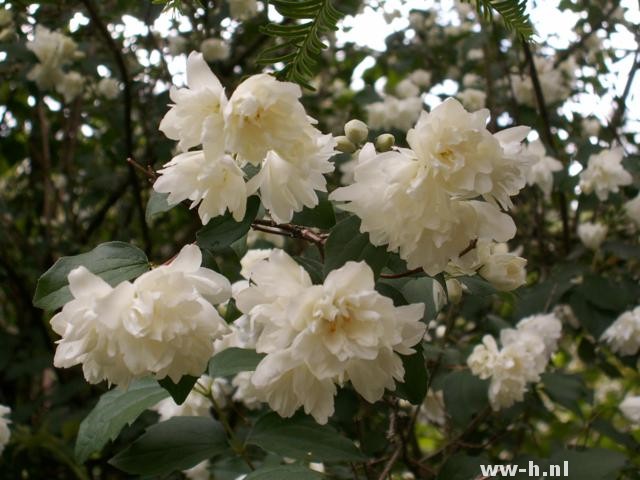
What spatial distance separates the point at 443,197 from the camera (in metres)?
0.82

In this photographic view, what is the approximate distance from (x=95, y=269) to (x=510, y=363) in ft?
3.44

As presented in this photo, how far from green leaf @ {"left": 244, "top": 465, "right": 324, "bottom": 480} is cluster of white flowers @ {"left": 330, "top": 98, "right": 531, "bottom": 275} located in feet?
1.57

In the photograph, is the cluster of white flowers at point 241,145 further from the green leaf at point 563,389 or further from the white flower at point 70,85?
the white flower at point 70,85

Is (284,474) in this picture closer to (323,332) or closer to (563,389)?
(323,332)

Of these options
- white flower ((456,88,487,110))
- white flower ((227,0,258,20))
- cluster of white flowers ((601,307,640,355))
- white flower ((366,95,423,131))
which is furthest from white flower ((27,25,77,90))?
cluster of white flowers ((601,307,640,355))

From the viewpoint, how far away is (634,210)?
84.4 inches

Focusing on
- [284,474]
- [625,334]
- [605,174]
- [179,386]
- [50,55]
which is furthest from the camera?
[50,55]

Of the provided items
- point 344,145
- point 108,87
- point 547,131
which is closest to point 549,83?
point 547,131

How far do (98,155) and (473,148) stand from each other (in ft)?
9.14

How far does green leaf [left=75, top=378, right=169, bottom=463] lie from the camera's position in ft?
3.99

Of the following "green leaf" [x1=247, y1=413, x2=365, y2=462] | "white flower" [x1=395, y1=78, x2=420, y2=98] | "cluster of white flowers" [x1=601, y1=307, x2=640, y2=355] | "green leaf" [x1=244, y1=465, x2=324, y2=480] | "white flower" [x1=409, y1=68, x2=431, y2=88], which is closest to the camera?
"green leaf" [x1=244, y1=465, x2=324, y2=480]

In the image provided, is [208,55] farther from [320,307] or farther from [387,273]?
[320,307]

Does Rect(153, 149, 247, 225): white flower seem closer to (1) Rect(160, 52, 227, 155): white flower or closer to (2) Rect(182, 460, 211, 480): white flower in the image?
(1) Rect(160, 52, 227, 155): white flower

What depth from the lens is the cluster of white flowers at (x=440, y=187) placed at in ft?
2.67
